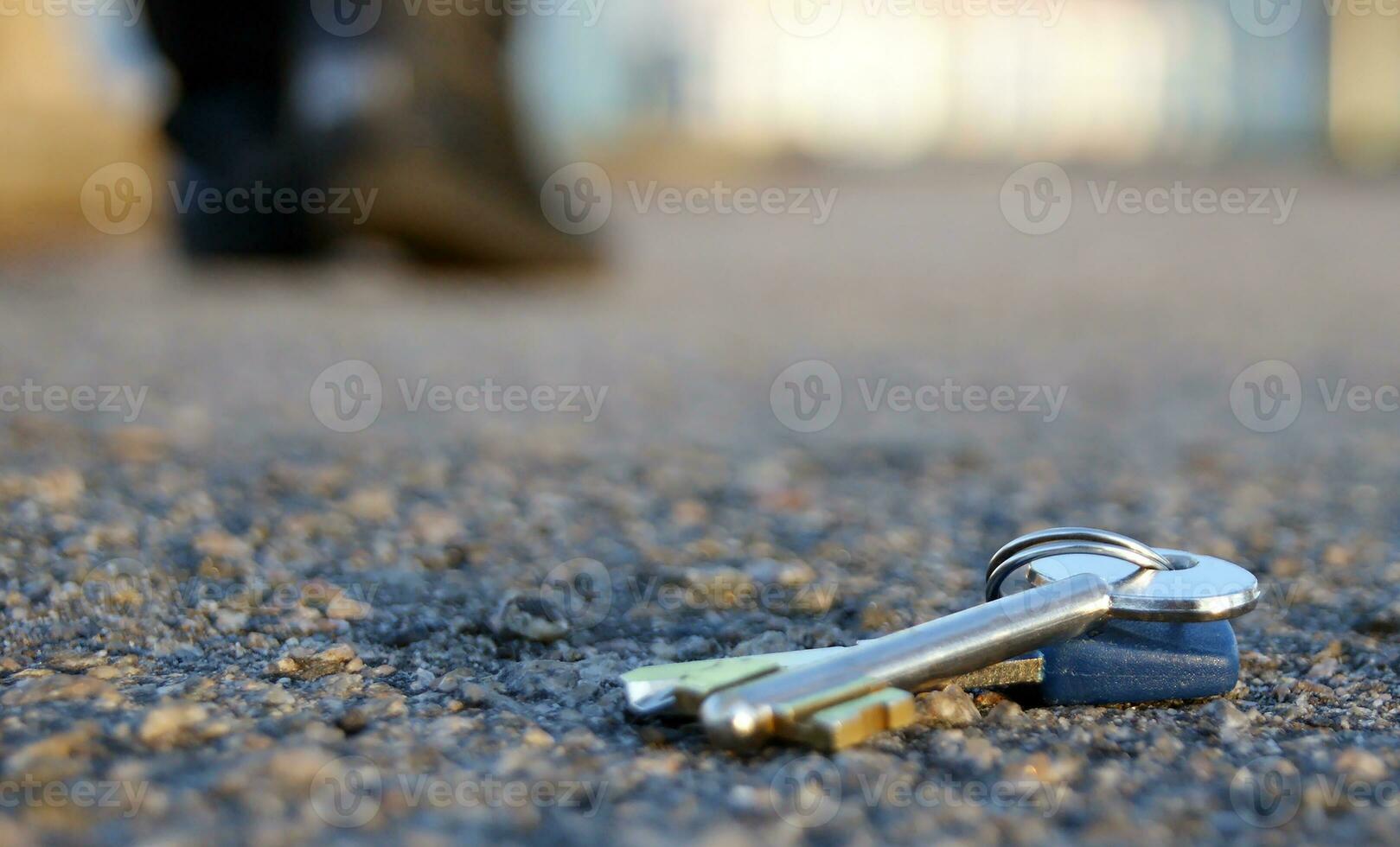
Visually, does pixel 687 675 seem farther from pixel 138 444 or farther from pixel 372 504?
pixel 138 444

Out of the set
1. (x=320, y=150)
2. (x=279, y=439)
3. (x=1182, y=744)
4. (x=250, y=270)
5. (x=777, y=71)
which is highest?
(x=777, y=71)

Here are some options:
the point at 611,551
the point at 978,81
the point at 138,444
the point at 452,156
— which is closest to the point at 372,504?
the point at 611,551

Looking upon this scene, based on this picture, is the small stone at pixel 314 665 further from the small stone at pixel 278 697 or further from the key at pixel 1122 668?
the key at pixel 1122 668

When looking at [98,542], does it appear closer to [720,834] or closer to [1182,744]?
[720,834]

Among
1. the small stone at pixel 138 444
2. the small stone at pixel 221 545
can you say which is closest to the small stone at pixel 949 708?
the small stone at pixel 221 545

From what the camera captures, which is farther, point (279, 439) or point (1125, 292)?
point (1125, 292)

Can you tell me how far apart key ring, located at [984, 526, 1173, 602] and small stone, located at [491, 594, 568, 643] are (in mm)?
319

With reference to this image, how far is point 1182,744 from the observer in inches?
27.6

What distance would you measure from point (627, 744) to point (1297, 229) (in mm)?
6403

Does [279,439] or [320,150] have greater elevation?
[320,150]

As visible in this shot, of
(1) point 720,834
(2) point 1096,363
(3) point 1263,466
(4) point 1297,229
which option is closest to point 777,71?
(4) point 1297,229

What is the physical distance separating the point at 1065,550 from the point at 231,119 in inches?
122

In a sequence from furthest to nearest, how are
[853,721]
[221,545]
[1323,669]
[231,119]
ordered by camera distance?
[231,119]
[221,545]
[1323,669]
[853,721]

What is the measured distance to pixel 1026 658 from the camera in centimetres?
74
